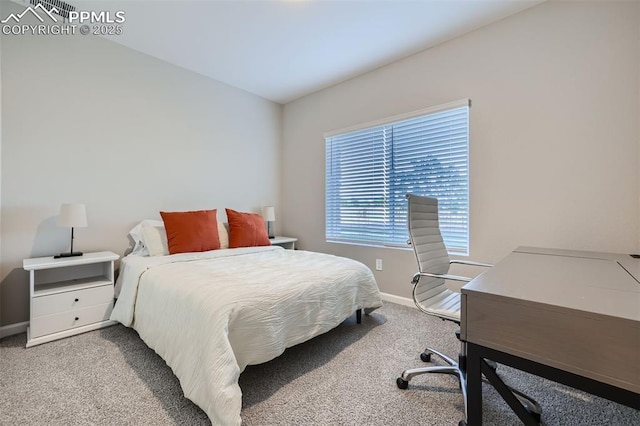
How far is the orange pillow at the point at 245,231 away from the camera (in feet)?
10.1

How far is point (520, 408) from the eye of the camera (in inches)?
33.8

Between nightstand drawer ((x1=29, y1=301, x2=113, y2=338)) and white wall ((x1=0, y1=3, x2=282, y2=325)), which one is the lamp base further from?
nightstand drawer ((x1=29, y1=301, x2=113, y2=338))

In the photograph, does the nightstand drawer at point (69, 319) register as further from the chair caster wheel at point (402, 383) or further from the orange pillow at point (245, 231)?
the chair caster wheel at point (402, 383)

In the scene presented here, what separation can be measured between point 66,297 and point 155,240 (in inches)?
29.7

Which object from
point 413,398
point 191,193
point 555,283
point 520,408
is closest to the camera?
point 520,408

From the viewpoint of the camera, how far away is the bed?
1.28 metres

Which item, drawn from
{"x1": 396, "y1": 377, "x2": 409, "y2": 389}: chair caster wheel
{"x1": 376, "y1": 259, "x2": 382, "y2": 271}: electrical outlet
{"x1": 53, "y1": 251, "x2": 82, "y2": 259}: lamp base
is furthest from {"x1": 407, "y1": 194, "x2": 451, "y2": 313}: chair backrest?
{"x1": 53, "y1": 251, "x2": 82, "y2": 259}: lamp base

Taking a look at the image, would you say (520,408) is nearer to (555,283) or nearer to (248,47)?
(555,283)

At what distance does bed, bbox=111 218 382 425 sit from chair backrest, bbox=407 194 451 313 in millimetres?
630

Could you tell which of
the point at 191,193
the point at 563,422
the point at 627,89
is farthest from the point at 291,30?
the point at 563,422

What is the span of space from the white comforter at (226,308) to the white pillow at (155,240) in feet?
0.55

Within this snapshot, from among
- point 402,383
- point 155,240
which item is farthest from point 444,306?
point 155,240

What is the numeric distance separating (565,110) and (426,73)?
1249 millimetres

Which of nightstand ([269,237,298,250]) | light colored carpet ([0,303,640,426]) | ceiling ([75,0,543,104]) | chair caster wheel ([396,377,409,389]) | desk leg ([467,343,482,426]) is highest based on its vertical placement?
ceiling ([75,0,543,104])
